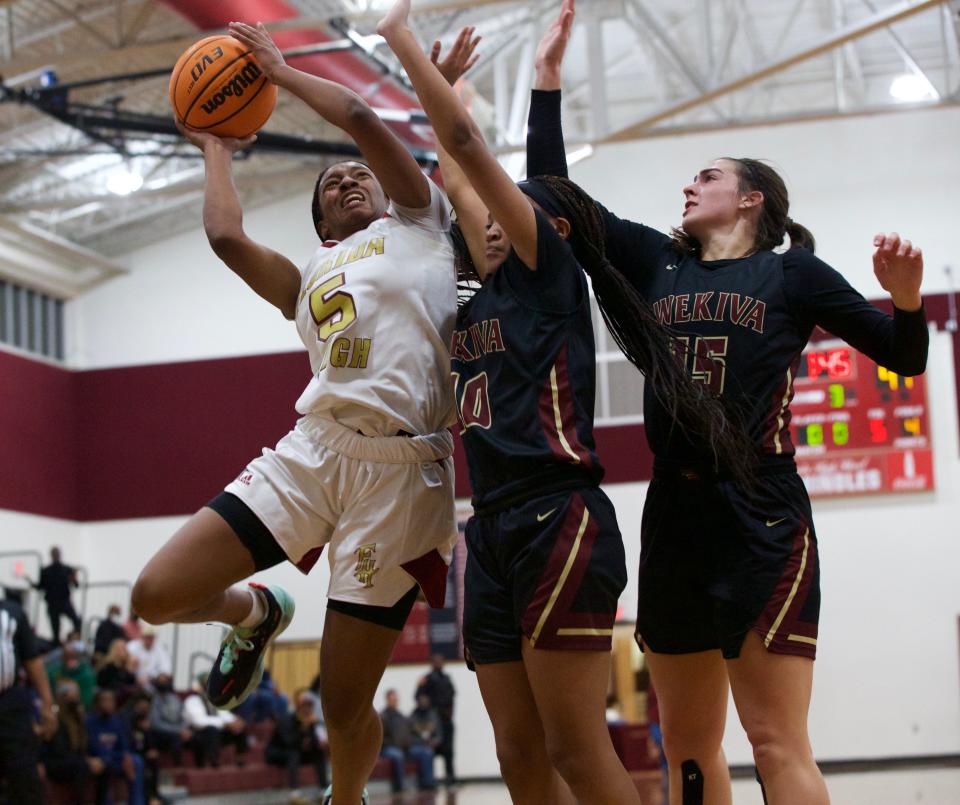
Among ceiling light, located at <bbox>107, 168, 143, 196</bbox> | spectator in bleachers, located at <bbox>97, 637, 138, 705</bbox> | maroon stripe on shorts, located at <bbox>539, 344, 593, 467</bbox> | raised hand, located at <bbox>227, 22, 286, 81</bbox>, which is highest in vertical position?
ceiling light, located at <bbox>107, 168, 143, 196</bbox>

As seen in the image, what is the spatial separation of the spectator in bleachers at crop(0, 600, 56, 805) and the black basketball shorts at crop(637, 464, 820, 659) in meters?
4.60

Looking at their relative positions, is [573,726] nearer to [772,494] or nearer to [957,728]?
[772,494]

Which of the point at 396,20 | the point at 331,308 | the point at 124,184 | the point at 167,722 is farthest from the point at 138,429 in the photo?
the point at 396,20

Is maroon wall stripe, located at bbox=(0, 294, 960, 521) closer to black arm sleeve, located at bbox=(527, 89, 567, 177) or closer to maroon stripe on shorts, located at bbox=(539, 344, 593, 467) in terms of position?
black arm sleeve, located at bbox=(527, 89, 567, 177)

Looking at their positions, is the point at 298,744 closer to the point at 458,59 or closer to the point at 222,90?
the point at 222,90

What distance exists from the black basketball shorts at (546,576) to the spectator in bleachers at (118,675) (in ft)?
35.5

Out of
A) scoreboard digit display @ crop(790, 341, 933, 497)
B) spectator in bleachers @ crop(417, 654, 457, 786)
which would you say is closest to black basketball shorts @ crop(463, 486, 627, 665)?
scoreboard digit display @ crop(790, 341, 933, 497)

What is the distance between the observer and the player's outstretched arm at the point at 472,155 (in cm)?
335

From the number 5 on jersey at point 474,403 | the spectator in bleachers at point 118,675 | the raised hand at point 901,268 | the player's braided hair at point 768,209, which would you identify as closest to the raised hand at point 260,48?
the number 5 on jersey at point 474,403

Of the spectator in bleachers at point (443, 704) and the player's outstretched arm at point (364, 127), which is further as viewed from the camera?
the spectator in bleachers at point (443, 704)

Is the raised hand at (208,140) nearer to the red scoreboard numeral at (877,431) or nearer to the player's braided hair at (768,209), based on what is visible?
the player's braided hair at (768,209)

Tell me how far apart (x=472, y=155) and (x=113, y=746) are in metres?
9.82

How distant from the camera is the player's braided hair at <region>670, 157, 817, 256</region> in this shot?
12.7ft

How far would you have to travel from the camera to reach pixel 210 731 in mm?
13773
